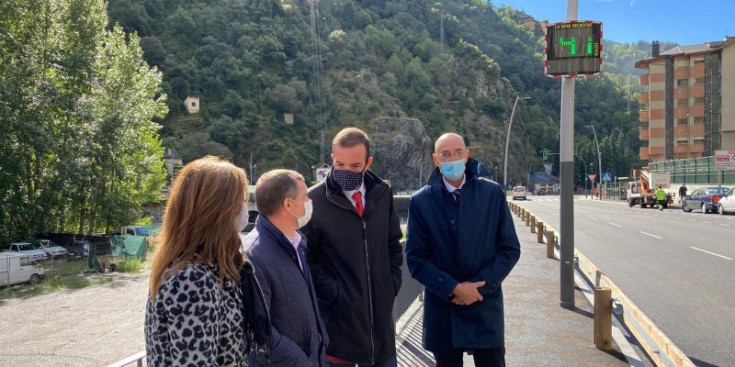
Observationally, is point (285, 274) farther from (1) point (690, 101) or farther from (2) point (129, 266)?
(1) point (690, 101)

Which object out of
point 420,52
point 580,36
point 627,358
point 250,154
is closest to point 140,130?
point 580,36

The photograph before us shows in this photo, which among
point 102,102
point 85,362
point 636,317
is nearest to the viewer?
point 636,317

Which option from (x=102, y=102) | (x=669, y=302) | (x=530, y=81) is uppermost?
(x=530, y=81)

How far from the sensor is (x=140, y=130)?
3244 centimetres

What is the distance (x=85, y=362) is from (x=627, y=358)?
8.91 metres

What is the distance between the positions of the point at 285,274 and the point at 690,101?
78.2m

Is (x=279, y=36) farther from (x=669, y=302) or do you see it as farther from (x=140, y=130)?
(x=669, y=302)

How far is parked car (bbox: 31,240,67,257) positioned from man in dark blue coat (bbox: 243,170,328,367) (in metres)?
24.7

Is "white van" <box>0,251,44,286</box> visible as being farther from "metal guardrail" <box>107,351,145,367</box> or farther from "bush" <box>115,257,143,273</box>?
"metal guardrail" <box>107,351,145,367</box>

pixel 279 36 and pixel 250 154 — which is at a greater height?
pixel 279 36

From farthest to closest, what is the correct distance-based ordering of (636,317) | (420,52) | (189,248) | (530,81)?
(530,81)
(420,52)
(636,317)
(189,248)

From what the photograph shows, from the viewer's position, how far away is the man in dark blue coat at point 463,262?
365 cm

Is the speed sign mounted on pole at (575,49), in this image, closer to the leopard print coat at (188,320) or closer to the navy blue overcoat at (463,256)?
the navy blue overcoat at (463,256)

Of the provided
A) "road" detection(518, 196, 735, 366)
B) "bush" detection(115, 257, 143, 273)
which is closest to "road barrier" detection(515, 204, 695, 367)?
"road" detection(518, 196, 735, 366)
